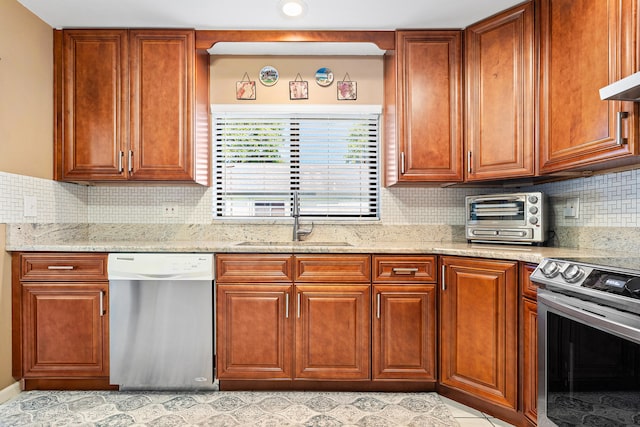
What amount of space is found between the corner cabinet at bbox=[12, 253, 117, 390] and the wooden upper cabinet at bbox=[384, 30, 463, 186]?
2098 mm

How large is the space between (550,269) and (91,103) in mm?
2905

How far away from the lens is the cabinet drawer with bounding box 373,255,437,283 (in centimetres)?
218

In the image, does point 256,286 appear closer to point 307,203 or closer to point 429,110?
point 307,203

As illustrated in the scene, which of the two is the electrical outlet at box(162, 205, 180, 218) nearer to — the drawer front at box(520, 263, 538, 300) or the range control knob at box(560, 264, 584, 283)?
the drawer front at box(520, 263, 538, 300)

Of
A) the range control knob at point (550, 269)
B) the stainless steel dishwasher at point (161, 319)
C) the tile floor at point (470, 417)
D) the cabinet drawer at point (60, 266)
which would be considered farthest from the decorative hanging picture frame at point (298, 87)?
the tile floor at point (470, 417)

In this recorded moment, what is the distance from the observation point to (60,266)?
7.18ft

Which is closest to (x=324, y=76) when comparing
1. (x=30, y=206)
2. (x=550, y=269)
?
(x=550, y=269)

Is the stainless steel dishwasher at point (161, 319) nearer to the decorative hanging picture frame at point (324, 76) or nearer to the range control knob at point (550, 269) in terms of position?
the decorative hanging picture frame at point (324, 76)

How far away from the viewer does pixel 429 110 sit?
246 cm

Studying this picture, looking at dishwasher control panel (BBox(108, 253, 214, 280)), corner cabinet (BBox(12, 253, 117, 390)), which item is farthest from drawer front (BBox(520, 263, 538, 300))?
corner cabinet (BBox(12, 253, 117, 390))

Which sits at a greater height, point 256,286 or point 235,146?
point 235,146

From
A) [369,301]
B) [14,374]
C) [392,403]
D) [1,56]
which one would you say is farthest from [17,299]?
[392,403]

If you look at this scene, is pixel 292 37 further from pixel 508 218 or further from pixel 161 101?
pixel 508 218

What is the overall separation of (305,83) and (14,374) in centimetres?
271
